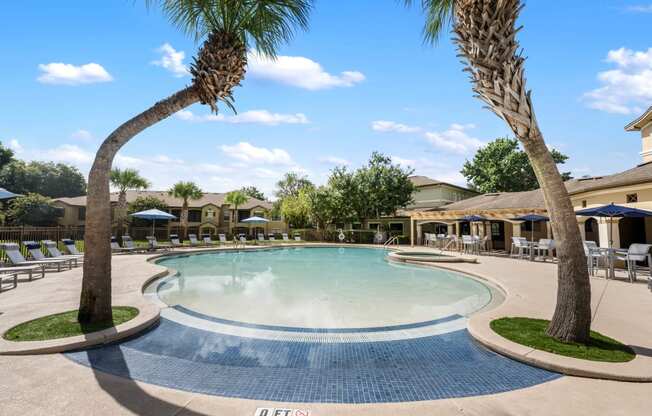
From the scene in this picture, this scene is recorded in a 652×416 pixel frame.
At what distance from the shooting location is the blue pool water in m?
3.68

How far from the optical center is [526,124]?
14.9ft

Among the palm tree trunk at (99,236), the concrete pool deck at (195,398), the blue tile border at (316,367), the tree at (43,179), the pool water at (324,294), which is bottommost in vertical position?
the pool water at (324,294)

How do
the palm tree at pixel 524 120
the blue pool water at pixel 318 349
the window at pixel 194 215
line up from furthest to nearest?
the window at pixel 194 215 < the palm tree at pixel 524 120 < the blue pool water at pixel 318 349

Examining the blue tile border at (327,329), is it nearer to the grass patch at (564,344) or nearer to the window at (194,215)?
the grass patch at (564,344)

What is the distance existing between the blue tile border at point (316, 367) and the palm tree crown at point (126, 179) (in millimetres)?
26985

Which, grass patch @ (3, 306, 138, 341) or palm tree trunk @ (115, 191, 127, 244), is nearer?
grass patch @ (3, 306, 138, 341)

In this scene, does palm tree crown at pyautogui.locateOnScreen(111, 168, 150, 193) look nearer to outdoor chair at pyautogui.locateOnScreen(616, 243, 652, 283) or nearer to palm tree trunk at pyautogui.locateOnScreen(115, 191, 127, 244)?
palm tree trunk at pyautogui.locateOnScreen(115, 191, 127, 244)

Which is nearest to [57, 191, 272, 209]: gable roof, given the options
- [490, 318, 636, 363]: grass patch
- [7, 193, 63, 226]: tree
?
[7, 193, 63, 226]: tree

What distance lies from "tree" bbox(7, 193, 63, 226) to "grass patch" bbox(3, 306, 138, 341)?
114 feet

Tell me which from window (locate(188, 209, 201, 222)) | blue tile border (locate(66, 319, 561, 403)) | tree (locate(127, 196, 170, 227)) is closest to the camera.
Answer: blue tile border (locate(66, 319, 561, 403))

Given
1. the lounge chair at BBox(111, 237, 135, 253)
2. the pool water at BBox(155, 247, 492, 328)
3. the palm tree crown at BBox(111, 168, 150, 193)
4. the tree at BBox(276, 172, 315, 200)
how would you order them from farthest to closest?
the tree at BBox(276, 172, 315, 200)
the palm tree crown at BBox(111, 168, 150, 193)
the lounge chair at BBox(111, 237, 135, 253)
the pool water at BBox(155, 247, 492, 328)

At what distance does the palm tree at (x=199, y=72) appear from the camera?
207 inches

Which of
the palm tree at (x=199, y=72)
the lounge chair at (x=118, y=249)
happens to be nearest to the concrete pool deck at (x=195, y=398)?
the palm tree at (x=199, y=72)

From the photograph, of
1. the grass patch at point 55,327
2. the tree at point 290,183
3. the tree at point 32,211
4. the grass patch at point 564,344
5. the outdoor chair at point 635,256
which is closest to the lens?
the grass patch at point 564,344
